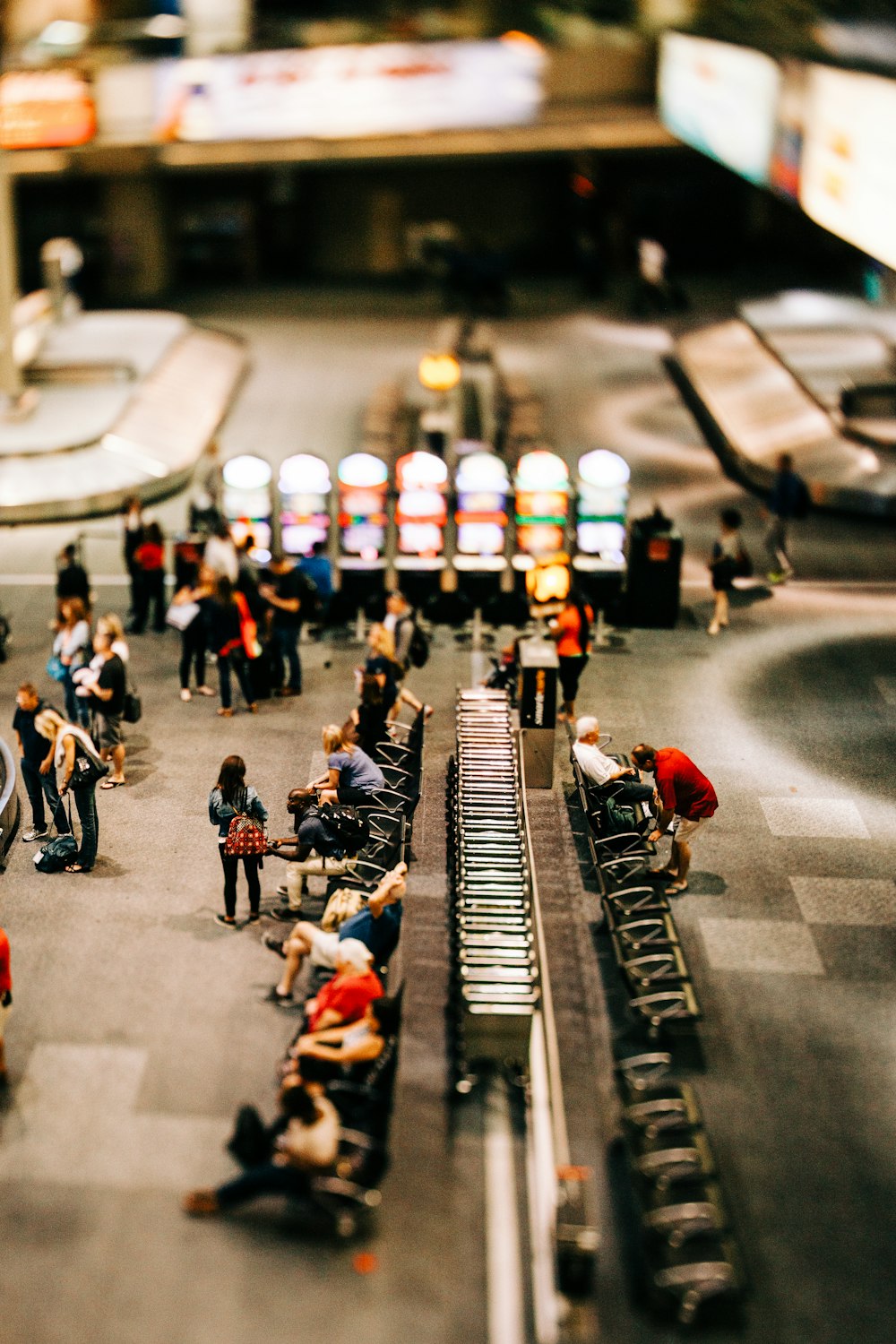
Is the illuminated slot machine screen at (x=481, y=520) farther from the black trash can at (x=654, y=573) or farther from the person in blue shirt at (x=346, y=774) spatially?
the person in blue shirt at (x=346, y=774)

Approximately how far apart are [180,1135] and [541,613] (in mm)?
8496

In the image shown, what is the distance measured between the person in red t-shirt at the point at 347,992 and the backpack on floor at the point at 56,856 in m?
3.24

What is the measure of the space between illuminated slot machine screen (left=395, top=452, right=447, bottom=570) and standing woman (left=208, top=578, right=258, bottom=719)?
3.05m

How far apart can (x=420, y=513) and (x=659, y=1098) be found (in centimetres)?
949

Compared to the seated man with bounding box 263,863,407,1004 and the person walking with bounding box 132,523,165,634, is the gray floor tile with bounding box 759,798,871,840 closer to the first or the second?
the seated man with bounding box 263,863,407,1004

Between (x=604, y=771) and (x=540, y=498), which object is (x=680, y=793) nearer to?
(x=604, y=771)

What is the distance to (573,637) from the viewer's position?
48.2 feet

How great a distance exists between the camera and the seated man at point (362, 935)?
1036cm

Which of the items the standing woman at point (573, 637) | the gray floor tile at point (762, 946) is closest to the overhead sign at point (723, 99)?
the standing woman at point (573, 637)

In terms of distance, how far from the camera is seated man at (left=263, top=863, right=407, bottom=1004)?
34.0ft

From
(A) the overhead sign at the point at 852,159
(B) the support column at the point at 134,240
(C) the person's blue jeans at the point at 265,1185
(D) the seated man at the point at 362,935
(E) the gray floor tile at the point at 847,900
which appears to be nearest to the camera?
(C) the person's blue jeans at the point at 265,1185

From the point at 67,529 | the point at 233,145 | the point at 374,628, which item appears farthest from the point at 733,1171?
the point at 233,145

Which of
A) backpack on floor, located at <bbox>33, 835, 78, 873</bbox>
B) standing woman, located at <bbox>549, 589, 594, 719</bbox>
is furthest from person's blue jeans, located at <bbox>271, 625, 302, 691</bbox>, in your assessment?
backpack on floor, located at <bbox>33, 835, 78, 873</bbox>

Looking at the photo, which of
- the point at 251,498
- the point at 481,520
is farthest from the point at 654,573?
the point at 251,498
